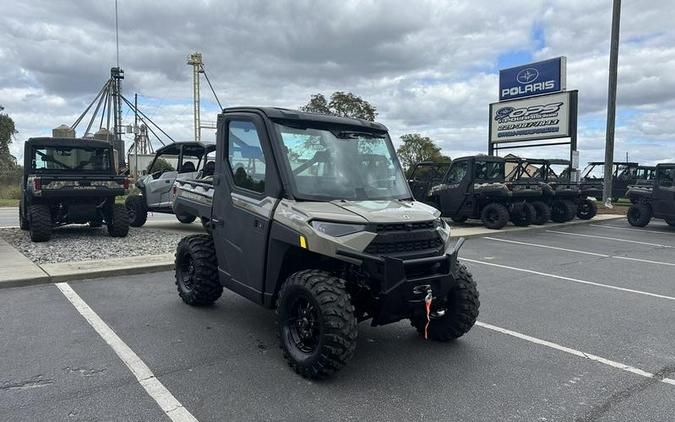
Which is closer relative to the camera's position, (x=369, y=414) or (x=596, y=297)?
(x=369, y=414)

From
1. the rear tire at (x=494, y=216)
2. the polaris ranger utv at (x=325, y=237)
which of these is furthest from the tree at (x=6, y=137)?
the polaris ranger utv at (x=325, y=237)

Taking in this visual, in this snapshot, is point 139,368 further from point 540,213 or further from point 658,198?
point 658,198

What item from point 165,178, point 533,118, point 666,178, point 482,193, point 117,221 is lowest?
point 117,221

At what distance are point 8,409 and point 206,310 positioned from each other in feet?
8.26

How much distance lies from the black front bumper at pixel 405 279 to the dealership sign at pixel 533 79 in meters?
20.0

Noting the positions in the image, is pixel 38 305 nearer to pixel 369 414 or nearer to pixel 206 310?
pixel 206 310

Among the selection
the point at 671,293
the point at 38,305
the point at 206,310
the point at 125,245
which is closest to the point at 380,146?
the point at 206,310

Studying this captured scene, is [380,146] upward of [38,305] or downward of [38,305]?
upward

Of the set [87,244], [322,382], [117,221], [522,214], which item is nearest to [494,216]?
[522,214]

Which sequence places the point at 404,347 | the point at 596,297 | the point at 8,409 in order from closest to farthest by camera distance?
the point at 8,409 → the point at 404,347 → the point at 596,297

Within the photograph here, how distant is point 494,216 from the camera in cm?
1455

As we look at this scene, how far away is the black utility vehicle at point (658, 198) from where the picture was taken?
15250 millimetres

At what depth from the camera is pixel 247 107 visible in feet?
16.0

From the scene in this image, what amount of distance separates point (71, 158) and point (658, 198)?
1635cm
